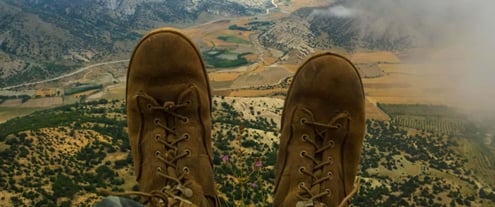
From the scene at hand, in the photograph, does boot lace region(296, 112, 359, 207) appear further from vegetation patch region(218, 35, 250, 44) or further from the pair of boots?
vegetation patch region(218, 35, 250, 44)

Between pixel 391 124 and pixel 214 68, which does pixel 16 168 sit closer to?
pixel 391 124

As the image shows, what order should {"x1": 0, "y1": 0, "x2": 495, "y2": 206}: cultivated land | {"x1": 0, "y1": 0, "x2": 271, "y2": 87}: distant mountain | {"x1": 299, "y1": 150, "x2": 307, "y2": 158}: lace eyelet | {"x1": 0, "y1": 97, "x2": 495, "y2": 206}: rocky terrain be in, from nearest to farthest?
{"x1": 299, "y1": 150, "x2": 307, "y2": 158}: lace eyelet → {"x1": 0, "y1": 97, "x2": 495, "y2": 206}: rocky terrain → {"x1": 0, "y1": 0, "x2": 495, "y2": 206}: cultivated land → {"x1": 0, "y1": 0, "x2": 271, "y2": 87}: distant mountain

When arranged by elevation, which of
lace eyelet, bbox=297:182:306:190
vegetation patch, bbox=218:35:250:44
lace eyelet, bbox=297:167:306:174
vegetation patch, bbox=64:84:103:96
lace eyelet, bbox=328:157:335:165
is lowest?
vegetation patch, bbox=64:84:103:96

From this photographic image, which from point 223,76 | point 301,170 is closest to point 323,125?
point 301,170

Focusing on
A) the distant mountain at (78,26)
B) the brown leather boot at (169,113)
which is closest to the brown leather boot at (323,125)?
the brown leather boot at (169,113)

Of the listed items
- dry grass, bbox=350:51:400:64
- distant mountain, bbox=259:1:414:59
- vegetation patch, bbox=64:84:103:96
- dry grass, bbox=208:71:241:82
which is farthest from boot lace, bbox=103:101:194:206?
dry grass, bbox=350:51:400:64
